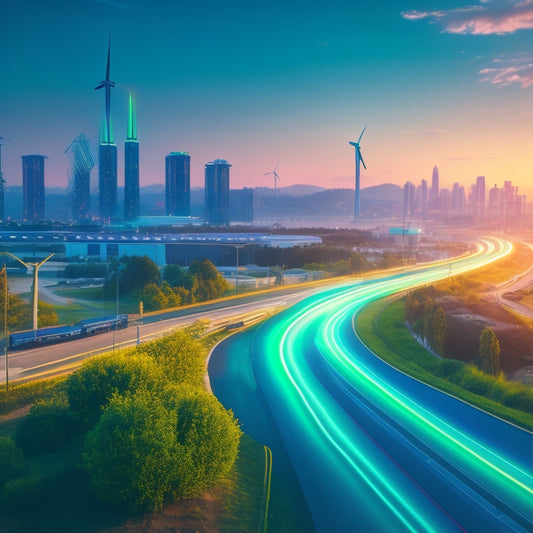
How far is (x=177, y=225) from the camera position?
9581cm

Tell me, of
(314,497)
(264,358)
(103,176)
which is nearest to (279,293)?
(264,358)

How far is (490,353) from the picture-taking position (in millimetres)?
16281

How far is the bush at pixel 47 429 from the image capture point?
9352mm

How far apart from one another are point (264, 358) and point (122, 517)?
980 cm

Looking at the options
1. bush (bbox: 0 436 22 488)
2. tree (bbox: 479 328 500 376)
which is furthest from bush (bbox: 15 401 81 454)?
tree (bbox: 479 328 500 376)

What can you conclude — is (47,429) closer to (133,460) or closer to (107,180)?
(133,460)

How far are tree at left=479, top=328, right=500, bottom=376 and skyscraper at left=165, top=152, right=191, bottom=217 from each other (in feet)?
334

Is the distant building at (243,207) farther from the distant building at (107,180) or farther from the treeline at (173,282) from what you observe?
the treeline at (173,282)

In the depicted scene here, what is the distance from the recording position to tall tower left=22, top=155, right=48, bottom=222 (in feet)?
271

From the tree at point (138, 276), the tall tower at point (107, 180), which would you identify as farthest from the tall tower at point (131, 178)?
the tree at point (138, 276)

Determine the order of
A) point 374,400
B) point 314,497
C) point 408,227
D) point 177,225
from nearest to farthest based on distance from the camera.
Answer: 1. point 314,497
2. point 374,400
3. point 408,227
4. point 177,225

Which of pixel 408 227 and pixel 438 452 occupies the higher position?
pixel 408 227

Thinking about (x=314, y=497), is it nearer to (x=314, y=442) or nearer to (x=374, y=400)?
(x=314, y=442)

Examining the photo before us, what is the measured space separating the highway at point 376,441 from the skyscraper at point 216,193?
3630 inches
